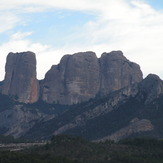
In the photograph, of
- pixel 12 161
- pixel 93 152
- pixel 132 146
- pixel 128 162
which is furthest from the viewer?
Result: pixel 132 146

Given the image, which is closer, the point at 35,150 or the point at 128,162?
the point at 128,162

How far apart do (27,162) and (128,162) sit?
28.5m

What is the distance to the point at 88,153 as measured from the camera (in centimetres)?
15762

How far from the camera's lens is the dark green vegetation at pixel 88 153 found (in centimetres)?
13926

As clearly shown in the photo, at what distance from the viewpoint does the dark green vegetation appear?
457ft

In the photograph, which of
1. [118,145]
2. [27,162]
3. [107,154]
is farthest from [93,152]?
[27,162]

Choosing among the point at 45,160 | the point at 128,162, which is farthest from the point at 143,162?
the point at 45,160

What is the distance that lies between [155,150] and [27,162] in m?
46.5

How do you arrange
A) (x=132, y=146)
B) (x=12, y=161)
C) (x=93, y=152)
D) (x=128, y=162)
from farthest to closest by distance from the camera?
(x=132, y=146) → (x=93, y=152) → (x=128, y=162) → (x=12, y=161)

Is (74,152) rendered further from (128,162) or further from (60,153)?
(128,162)

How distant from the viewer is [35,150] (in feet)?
547

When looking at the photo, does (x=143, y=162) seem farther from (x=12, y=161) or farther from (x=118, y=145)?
(x=12, y=161)

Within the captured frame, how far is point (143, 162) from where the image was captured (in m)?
150

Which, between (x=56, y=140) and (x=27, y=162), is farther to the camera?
(x=56, y=140)
